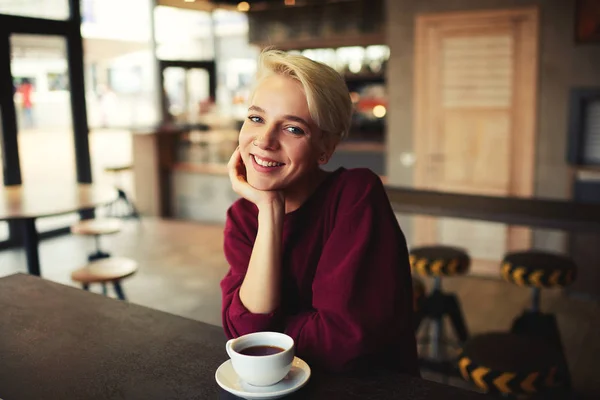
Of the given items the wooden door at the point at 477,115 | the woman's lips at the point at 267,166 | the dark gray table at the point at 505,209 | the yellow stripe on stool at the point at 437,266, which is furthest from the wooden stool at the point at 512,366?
the wooden door at the point at 477,115

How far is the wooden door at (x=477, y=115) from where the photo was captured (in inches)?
181

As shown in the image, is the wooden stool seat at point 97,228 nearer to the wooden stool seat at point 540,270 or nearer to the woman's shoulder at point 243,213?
the wooden stool seat at point 540,270

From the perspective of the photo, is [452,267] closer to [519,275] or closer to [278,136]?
[519,275]

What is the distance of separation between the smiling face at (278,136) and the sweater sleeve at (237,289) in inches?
6.1

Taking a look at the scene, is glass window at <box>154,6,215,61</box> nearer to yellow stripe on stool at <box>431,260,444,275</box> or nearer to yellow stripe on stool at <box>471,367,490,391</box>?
yellow stripe on stool at <box>431,260,444,275</box>

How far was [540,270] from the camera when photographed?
2.87 m

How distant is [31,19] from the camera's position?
5.71m

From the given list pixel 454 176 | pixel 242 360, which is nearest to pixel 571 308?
pixel 454 176

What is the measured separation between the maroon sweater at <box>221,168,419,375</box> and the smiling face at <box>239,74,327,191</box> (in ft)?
0.40

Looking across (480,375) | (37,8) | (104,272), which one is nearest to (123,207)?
(37,8)

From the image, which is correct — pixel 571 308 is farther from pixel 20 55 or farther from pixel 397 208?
pixel 20 55

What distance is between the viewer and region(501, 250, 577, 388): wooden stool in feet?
9.35

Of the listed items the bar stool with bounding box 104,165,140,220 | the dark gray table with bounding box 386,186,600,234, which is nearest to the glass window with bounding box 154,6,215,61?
the bar stool with bounding box 104,165,140,220

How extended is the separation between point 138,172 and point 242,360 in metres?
6.59
